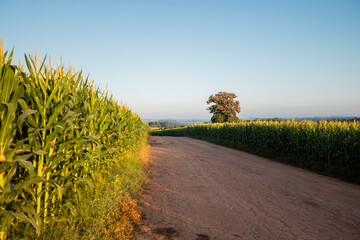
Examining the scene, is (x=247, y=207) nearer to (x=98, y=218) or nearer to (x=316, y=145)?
(x=98, y=218)

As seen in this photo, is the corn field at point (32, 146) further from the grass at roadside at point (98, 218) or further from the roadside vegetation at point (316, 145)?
the roadside vegetation at point (316, 145)

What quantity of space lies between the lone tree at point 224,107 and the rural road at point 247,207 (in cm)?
4654

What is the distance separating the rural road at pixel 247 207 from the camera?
347 cm

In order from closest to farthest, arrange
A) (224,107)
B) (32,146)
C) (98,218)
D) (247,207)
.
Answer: (32,146) → (98,218) → (247,207) → (224,107)

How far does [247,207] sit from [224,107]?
51.3 meters

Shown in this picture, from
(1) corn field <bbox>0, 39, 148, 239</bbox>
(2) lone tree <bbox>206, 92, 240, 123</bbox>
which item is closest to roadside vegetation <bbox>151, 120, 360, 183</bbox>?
(1) corn field <bbox>0, 39, 148, 239</bbox>

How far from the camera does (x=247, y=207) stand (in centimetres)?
448

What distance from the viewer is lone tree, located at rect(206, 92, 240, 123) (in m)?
53.3

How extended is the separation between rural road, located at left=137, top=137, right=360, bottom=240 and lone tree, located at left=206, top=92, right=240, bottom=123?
153 ft

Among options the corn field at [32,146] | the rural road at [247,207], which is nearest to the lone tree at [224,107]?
the rural road at [247,207]

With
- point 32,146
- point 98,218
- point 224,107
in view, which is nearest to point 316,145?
point 98,218

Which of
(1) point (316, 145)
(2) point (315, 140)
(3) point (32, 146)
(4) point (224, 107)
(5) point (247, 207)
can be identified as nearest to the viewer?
(3) point (32, 146)

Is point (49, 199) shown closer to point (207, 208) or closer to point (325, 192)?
point (207, 208)

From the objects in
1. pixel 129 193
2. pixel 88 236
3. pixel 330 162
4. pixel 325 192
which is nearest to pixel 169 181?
pixel 129 193
